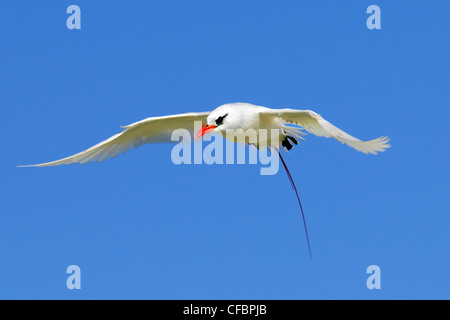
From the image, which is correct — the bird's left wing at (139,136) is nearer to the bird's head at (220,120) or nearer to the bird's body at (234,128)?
the bird's body at (234,128)

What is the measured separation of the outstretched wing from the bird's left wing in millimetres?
1738

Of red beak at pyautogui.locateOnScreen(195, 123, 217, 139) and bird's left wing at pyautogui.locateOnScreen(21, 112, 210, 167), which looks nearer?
red beak at pyautogui.locateOnScreen(195, 123, 217, 139)

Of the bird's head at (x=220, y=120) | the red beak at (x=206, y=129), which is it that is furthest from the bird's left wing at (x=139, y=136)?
the bird's head at (x=220, y=120)

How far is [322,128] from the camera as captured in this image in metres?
10.5

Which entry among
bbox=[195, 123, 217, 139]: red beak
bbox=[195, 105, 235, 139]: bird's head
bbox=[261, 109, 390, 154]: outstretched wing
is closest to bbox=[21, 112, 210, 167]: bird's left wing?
bbox=[195, 123, 217, 139]: red beak

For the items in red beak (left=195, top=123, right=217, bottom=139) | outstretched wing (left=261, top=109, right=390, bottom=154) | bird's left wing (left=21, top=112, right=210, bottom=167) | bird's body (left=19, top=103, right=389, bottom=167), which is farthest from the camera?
bird's left wing (left=21, top=112, right=210, bottom=167)

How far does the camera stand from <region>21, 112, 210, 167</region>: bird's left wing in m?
11.9

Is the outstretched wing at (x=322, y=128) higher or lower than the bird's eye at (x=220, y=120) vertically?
lower

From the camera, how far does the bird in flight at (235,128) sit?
10.1 m

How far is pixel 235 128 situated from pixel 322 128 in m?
1.37

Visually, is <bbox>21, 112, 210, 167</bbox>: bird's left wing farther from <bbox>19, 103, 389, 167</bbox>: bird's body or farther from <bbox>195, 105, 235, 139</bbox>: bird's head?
<bbox>195, 105, 235, 139</bbox>: bird's head

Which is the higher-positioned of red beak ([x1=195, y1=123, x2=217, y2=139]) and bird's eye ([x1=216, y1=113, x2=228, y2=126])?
bird's eye ([x1=216, y1=113, x2=228, y2=126])

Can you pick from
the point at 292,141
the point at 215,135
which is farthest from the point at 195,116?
the point at 292,141

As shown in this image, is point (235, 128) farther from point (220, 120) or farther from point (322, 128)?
point (322, 128)
